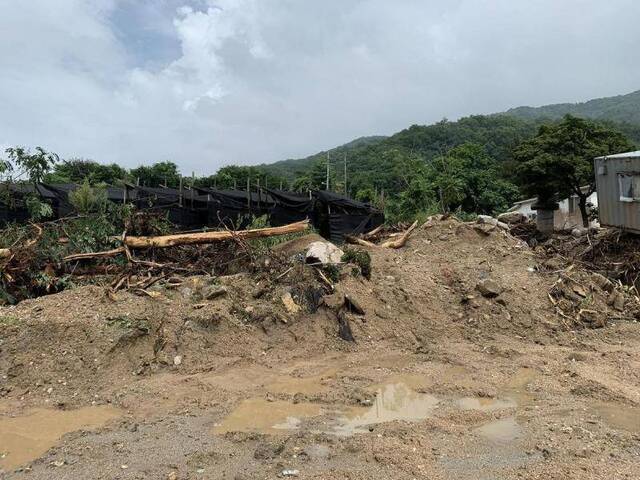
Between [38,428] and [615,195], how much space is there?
38.0 feet

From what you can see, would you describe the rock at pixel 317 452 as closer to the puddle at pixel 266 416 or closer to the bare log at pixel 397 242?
the puddle at pixel 266 416

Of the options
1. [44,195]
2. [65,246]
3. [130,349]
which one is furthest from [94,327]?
[44,195]

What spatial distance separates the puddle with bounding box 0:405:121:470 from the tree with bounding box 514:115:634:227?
14.0 meters

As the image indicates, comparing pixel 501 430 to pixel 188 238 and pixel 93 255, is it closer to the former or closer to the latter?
pixel 188 238

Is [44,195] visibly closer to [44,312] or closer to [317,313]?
[44,312]

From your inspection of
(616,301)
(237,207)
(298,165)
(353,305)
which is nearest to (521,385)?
(353,305)

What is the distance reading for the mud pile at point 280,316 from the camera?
547cm

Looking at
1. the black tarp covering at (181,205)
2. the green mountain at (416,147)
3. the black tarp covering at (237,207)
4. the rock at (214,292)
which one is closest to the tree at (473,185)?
the green mountain at (416,147)

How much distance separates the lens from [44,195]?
12.8 meters

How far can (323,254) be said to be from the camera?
789 cm

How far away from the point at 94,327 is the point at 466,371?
4113 mm

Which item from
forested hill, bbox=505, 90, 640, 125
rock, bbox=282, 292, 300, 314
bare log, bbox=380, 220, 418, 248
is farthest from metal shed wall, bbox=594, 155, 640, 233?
forested hill, bbox=505, 90, 640, 125

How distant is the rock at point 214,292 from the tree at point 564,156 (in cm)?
1168

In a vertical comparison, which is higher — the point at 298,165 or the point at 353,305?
the point at 298,165
